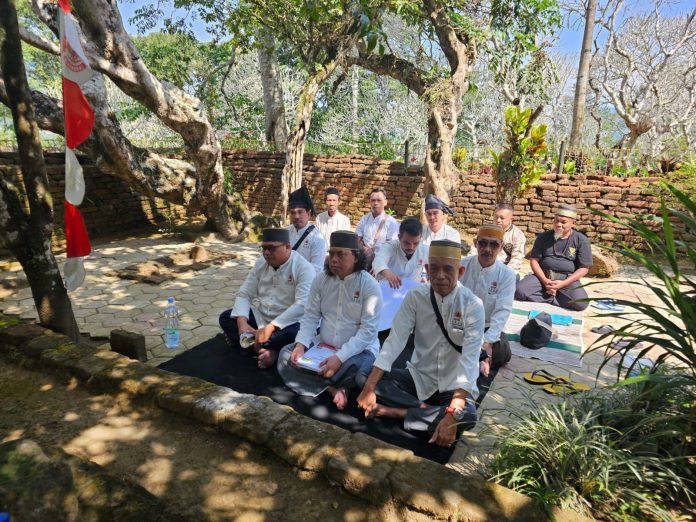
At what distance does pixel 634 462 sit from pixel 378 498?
122 cm

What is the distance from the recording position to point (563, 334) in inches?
178

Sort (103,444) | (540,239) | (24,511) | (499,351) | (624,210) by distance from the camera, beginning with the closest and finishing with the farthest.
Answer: (24,511)
(103,444)
(499,351)
(540,239)
(624,210)

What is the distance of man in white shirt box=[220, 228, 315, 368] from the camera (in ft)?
12.6

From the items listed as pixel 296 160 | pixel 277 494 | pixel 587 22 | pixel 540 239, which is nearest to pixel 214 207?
pixel 296 160

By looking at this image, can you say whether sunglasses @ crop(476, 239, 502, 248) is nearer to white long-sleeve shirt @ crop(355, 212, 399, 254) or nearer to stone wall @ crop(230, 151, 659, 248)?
white long-sleeve shirt @ crop(355, 212, 399, 254)

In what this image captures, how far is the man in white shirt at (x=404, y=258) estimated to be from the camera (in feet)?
14.7

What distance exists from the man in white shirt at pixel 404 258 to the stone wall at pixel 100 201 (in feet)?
23.5

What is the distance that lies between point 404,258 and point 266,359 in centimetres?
199

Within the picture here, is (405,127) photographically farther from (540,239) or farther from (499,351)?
(499,351)

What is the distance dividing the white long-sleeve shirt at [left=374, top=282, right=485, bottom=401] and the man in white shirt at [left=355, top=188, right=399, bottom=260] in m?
2.58

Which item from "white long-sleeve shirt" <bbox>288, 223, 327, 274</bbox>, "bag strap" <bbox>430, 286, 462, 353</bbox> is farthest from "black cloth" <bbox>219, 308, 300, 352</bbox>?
"bag strap" <bbox>430, 286, 462, 353</bbox>

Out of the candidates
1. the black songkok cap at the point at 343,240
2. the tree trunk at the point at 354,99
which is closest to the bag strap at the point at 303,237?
the black songkok cap at the point at 343,240

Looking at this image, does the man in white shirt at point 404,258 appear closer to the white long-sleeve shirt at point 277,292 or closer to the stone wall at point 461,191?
the white long-sleeve shirt at point 277,292

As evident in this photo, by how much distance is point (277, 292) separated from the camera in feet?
13.4
